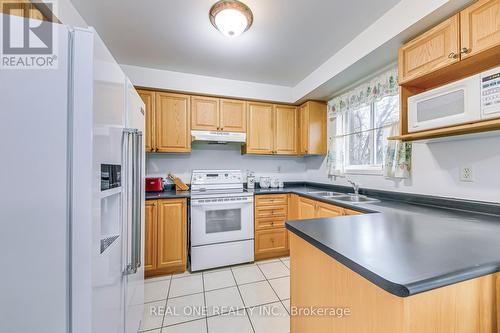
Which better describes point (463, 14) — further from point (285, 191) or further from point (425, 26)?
point (285, 191)

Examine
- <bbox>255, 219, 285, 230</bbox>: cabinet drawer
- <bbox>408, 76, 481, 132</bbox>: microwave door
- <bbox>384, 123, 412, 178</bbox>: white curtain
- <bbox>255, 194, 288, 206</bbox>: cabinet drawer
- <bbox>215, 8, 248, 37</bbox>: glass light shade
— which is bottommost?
<bbox>255, 219, 285, 230</bbox>: cabinet drawer

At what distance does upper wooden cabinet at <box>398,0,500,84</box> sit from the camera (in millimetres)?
1185

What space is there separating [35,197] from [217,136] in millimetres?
2189

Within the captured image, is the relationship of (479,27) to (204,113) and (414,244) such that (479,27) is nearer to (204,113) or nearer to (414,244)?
(414,244)

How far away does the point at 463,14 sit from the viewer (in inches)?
50.7

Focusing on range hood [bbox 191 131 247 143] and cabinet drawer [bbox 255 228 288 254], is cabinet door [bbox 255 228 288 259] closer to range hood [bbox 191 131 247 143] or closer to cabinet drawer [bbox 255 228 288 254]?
cabinet drawer [bbox 255 228 288 254]

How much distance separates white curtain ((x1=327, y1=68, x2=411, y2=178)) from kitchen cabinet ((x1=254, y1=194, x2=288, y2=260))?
0.89m

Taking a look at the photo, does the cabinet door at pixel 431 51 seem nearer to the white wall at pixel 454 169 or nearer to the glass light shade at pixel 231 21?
the white wall at pixel 454 169

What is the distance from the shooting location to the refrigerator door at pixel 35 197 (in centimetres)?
68

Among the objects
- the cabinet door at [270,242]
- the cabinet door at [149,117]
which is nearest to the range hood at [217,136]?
the cabinet door at [149,117]

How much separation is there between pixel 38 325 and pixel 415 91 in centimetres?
257

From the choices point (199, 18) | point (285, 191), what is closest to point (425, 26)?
point (199, 18)

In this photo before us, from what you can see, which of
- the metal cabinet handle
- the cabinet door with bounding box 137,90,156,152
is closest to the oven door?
the cabinet door with bounding box 137,90,156,152

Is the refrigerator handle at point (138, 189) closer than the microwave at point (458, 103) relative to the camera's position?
No
